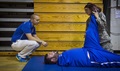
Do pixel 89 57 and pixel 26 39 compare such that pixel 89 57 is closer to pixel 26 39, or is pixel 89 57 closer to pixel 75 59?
pixel 75 59

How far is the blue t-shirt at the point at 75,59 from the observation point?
3.17 m

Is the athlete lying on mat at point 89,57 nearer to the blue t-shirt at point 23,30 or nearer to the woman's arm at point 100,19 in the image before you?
the woman's arm at point 100,19

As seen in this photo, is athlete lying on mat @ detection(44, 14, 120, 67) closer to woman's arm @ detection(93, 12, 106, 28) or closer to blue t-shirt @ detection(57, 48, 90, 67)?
blue t-shirt @ detection(57, 48, 90, 67)

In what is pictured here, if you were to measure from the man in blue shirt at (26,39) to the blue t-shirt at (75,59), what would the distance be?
78cm

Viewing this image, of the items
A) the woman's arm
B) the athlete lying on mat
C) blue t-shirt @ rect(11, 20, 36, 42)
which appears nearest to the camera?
the athlete lying on mat

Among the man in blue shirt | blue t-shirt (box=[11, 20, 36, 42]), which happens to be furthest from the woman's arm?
blue t-shirt (box=[11, 20, 36, 42])

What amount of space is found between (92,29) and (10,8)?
220 centimetres

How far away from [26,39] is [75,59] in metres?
1.31

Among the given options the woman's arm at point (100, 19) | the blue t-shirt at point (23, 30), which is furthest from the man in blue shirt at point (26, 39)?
the woman's arm at point (100, 19)

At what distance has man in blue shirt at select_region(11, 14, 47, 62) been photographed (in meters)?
3.90

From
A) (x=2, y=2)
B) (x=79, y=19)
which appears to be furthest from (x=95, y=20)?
(x=2, y=2)

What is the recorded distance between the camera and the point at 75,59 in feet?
10.5

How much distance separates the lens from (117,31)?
4934 mm

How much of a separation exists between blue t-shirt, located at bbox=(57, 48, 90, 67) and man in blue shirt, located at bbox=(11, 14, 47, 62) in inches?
30.5
